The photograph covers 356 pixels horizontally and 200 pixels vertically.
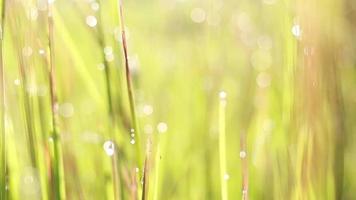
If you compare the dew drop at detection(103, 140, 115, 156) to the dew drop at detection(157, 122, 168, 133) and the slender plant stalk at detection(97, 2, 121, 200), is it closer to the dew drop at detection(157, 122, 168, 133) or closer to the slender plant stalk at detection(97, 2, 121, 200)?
the slender plant stalk at detection(97, 2, 121, 200)

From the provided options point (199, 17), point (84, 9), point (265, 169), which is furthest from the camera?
point (199, 17)

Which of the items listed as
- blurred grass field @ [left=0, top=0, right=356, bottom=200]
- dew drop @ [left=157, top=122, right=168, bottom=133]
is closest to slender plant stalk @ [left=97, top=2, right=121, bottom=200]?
blurred grass field @ [left=0, top=0, right=356, bottom=200]

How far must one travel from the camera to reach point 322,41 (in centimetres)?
54

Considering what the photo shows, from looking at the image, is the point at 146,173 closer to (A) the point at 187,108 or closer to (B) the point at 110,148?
(B) the point at 110,148

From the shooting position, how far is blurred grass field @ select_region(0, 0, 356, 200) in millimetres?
489

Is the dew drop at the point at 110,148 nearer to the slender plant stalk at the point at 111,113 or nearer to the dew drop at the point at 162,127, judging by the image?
the slender plant stalk at the point at 111,113

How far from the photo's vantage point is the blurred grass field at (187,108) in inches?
19.3

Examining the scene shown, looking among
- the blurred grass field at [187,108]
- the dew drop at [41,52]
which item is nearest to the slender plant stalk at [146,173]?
the blurred grass field at [187,108]

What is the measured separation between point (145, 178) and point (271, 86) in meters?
0.23

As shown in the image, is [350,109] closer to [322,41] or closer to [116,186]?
[322,41]

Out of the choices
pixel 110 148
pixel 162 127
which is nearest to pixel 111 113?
pixel 110 148

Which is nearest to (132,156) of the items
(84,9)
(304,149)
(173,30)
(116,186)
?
(116,186)

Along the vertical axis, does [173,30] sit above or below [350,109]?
above

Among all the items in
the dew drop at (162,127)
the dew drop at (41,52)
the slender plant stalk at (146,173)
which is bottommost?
the slender plant stalk at (146,173)
